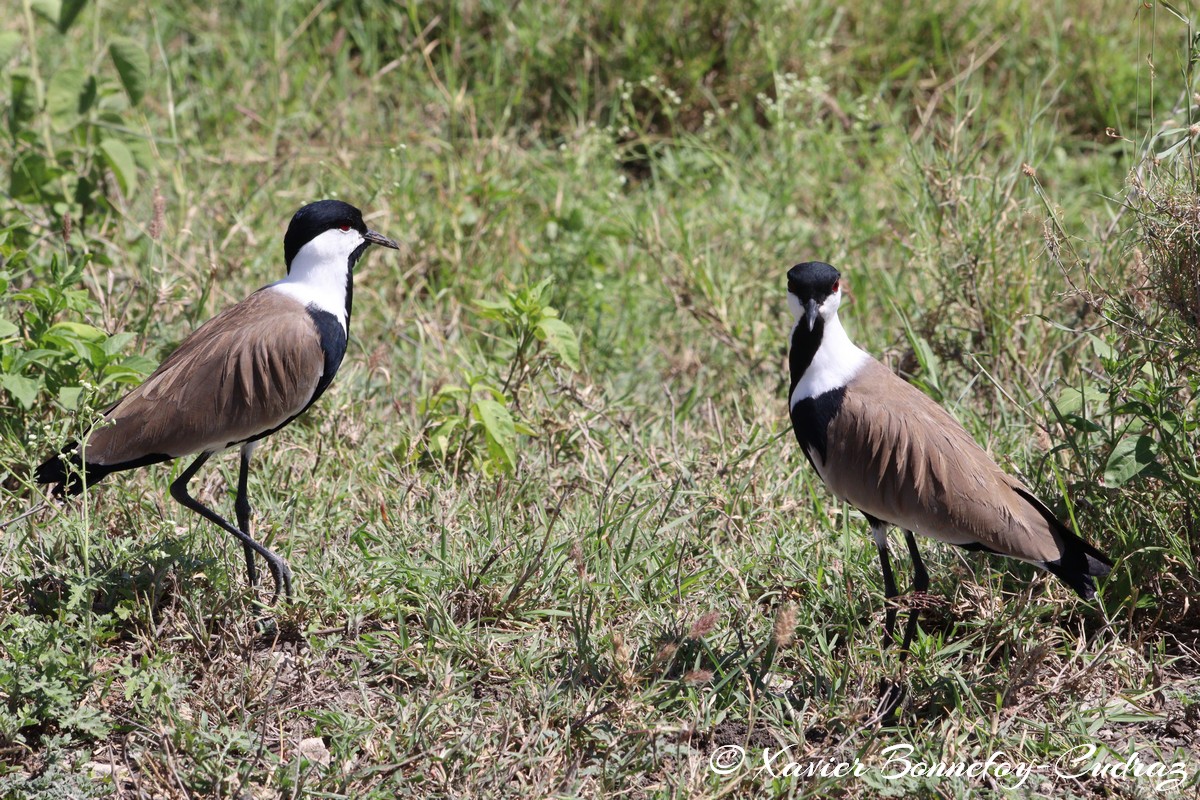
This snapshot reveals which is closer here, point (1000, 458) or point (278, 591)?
point (278, 591)

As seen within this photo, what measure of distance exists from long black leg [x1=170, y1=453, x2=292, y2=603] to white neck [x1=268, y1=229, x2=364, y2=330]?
57 cm

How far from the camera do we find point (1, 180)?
5.45 m

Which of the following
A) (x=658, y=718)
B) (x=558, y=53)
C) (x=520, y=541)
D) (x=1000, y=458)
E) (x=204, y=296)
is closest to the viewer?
(x=658, y=718)

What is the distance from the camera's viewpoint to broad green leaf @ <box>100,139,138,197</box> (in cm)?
476

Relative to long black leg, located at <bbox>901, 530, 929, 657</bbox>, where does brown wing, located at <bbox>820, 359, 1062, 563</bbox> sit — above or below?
above

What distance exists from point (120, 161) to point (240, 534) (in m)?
1.86

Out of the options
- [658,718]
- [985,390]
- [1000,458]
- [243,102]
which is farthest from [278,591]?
[243,102]

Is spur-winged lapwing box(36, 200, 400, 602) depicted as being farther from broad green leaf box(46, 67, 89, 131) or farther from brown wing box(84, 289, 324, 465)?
broad green leaf box(46, 67, 89, 131)

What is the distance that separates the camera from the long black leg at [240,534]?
3586mm

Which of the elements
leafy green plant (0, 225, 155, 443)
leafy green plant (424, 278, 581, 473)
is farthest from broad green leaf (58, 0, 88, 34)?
leafy green plant (424, 278, 581, 473)

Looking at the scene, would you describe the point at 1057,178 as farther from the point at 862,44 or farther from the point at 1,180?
the point at 1,180

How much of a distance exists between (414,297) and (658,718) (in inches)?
100

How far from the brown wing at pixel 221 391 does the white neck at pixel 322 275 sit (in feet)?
0.29

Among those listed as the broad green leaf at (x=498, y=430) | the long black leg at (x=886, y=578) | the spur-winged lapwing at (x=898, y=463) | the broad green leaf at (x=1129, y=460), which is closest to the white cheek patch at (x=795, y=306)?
the spur-winged lapwing at (x=898, y=463)
